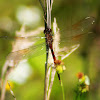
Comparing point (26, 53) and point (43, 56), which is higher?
point (26, 53)

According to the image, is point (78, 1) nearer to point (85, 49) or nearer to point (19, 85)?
point (85, 49)

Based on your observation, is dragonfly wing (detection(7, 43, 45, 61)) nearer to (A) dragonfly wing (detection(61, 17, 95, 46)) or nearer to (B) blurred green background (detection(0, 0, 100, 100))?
(A) dragonfly wing (detection(61, 17, 95, 46))

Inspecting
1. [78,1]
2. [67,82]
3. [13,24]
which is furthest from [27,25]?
[67,82]

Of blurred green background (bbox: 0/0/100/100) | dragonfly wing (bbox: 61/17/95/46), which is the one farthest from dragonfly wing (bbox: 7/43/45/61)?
blurred green background (bbox: 0/0/100/100)

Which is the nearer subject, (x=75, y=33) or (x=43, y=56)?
(x=75, y=33)

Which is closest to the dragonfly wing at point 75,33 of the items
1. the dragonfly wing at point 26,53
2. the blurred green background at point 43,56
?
the dragonfly wing at point 26,53

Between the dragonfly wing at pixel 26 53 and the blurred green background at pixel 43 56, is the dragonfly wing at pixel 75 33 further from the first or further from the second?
the blurred green background at pixel 43 56
